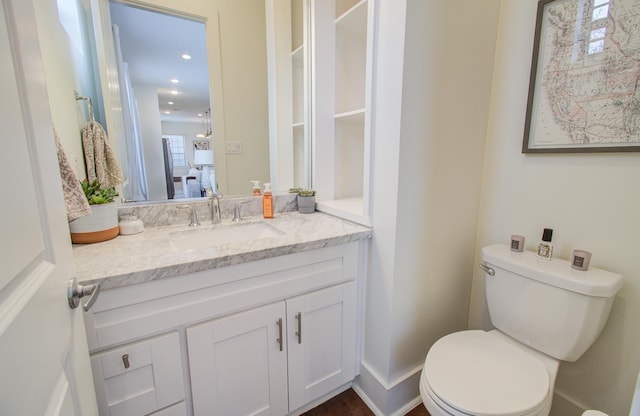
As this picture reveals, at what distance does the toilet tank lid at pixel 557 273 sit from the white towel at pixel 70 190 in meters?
1.52

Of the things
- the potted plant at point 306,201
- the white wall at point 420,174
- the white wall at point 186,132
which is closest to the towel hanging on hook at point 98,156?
the white wall at point 186,132

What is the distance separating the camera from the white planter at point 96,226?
3.39 ft

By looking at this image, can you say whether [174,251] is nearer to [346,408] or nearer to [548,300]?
[346,408]

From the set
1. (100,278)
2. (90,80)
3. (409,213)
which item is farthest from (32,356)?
(90,80)

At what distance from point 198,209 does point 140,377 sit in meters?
0.75

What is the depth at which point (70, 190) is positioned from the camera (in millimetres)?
838

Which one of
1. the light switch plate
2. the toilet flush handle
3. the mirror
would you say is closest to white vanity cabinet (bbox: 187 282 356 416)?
the toilet flush handle

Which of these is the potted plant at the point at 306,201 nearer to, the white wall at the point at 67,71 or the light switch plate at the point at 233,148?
the light switch plate at the point at 233,148

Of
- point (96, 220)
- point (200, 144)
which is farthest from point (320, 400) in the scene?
point (200, 144)

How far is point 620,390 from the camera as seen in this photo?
1.08 m

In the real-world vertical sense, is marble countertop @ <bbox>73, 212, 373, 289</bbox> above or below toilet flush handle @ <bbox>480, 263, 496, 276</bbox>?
above

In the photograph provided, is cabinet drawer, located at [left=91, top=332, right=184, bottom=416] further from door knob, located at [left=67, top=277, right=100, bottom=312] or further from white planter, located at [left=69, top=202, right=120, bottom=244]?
white planter, located at [left=69, top=202, right=120, bottom=244]

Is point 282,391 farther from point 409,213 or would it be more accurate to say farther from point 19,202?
point 19,202

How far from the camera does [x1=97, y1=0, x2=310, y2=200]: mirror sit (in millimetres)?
1252
